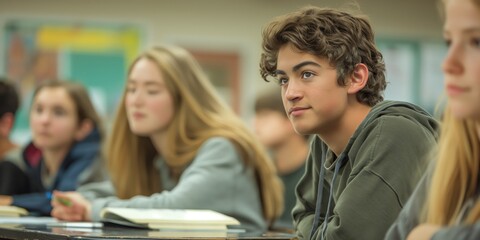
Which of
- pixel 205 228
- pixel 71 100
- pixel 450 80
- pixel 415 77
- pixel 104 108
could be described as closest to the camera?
pixel 450 80

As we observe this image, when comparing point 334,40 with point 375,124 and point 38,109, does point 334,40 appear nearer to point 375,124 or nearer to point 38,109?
point 375,124

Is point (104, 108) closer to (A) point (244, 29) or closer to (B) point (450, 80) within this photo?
(A) point (244, 29)

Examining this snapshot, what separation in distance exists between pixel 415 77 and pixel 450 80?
5.94 m

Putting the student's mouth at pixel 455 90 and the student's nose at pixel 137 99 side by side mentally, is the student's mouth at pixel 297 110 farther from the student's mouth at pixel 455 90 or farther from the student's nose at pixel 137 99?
the student's nose at pixel 137 99

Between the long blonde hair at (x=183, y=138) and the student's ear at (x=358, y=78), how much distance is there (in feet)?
3.15

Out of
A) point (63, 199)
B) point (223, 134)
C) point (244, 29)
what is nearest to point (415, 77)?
point (244, 29)

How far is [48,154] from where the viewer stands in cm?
343

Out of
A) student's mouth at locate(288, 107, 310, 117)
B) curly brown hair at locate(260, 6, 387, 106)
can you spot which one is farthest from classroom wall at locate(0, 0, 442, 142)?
student's mouth at locate(288, 107, 310, 117)

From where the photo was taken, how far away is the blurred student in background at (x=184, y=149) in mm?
2537

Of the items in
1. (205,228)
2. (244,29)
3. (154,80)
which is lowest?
(205,228)

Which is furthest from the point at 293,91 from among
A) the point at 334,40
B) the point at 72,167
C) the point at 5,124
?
the point at 5,124

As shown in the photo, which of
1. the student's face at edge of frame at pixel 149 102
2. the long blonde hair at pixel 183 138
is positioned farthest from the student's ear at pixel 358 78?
the student's face at edge of frame at pixel 149 102

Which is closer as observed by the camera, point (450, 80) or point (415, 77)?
point (450, 80)

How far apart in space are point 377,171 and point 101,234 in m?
0.58
